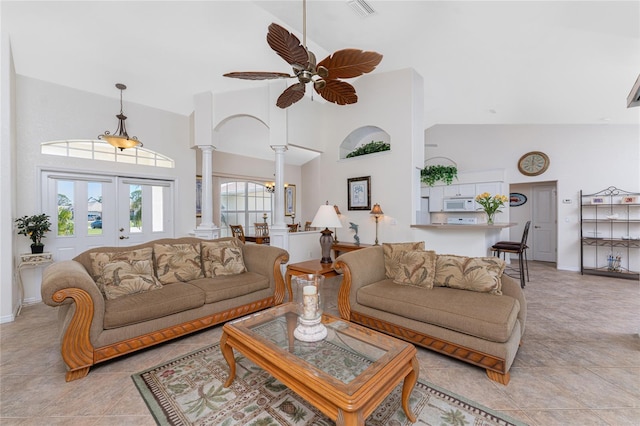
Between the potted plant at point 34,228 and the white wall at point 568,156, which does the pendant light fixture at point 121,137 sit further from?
the white wall at point 568,156

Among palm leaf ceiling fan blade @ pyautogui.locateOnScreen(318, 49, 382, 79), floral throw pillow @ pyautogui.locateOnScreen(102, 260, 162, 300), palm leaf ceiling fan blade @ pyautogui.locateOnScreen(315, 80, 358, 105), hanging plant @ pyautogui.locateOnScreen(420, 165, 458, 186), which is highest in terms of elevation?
palm leaf ceiling fan blade @ pyautogui.locateOnScreen(318, 49, 382, 79)

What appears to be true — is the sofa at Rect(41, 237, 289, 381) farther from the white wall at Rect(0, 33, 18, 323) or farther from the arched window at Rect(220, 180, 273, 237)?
the arched window at Rect(220, 180, 273, 237)

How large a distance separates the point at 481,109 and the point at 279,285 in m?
5.30

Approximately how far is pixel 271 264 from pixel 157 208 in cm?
303

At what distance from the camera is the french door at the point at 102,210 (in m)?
3.87

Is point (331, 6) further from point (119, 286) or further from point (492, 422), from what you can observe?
point (492, 422)

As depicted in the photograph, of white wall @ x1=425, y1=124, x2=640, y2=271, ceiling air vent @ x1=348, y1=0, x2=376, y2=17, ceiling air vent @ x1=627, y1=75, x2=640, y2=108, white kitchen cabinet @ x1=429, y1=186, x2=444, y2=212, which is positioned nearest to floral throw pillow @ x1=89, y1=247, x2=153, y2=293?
ceiling air vent @ x1=348, y1=0, x2=376, y2=17

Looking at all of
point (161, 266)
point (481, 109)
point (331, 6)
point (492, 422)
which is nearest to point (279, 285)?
point (161, 266)

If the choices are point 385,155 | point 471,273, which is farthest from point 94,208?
point 471,273

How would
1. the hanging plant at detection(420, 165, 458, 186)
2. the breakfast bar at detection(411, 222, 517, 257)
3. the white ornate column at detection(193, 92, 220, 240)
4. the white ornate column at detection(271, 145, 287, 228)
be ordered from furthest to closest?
the hanging plant at detection(420, 165, 458, 186)
the white ornate column at detection(193, 92, 220, 240)
the white ornate column at detection(271, 145, 287, 228)
the breakfast bar at detection(411, 222, 517, 257)

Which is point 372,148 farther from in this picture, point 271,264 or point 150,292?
point 150,292

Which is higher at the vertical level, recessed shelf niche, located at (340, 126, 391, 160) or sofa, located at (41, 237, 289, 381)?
recessed shelf niche, located at (340, 126, 391, 160)

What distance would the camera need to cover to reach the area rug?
1545mm

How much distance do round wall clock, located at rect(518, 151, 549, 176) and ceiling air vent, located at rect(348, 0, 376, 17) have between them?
511 centimetres
